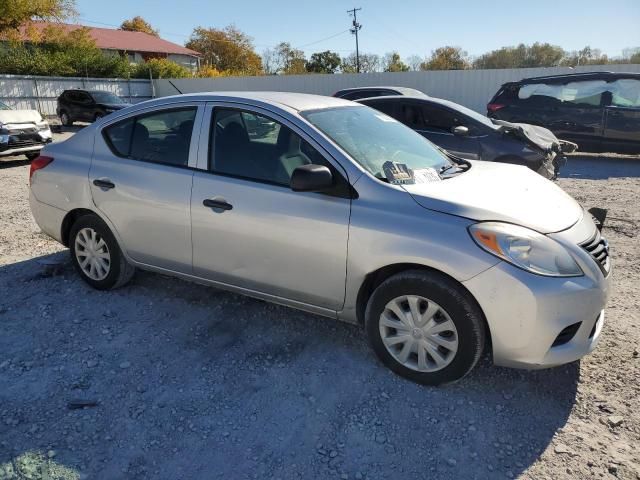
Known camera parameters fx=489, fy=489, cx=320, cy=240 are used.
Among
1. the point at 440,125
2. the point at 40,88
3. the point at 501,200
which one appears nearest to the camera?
the point at 501,200

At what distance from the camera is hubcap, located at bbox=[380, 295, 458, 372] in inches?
109

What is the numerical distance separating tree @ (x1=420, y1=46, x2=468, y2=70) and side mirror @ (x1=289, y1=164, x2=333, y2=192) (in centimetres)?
6444

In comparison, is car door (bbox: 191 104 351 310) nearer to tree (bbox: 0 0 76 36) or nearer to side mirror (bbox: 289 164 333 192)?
side mirror (bbox: 289 164 333 192)

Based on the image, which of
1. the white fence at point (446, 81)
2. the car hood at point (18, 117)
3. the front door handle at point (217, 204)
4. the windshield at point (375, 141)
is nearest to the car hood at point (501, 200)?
the windshield at point (375, 141)

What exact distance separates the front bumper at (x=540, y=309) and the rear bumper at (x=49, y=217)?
3490 mm

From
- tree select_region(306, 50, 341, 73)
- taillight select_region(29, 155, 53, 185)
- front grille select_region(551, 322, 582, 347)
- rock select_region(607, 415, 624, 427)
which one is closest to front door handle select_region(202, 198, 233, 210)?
taillight select_region(29, 155, 53, 185)

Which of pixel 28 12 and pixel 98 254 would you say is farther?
pixel 28 12

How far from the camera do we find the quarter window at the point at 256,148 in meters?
3.21

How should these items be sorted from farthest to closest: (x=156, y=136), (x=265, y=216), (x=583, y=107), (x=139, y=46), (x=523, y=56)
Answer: (x=523, y=56) → (x=139, y=46) → (x=583, y=107) → (x=156, y=136) → (x=265, y=216)

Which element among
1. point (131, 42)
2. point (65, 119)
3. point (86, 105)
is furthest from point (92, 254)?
point (131, 42)

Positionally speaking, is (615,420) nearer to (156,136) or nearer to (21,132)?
(156,136)

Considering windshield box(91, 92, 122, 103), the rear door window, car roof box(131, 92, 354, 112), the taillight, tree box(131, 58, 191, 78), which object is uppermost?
tree box(131, 58, 191, 78)

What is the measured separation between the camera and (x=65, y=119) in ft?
69.5

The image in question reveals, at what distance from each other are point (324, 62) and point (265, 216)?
2507 inches
